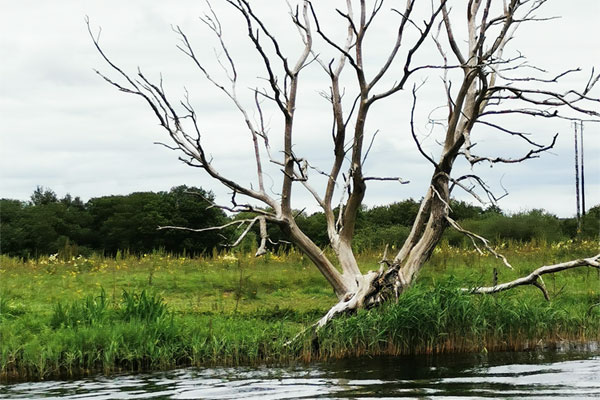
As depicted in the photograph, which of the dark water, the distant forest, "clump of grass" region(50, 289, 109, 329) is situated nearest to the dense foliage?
the distant forest

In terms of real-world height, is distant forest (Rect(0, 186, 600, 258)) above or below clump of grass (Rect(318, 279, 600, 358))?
above

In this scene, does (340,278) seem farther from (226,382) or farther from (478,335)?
(226,382)

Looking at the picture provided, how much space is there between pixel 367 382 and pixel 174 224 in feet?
113

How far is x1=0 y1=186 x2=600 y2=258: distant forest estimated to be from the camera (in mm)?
41094

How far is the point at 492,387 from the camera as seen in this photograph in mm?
9641

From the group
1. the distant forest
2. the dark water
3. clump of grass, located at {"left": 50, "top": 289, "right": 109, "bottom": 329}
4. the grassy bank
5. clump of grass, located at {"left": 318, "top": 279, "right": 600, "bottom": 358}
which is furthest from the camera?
the distant forest

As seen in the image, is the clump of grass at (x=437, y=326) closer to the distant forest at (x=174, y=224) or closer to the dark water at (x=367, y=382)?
the dark water at (x=367, y=382)

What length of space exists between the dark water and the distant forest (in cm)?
2758

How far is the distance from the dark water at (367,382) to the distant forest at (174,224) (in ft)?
90.5

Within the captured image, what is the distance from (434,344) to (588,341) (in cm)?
298

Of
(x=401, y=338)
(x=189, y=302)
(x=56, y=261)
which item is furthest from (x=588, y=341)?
(x=56, y=261)

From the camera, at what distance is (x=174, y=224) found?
43.6m

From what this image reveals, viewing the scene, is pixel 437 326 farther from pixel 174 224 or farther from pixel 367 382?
pixel 174 224

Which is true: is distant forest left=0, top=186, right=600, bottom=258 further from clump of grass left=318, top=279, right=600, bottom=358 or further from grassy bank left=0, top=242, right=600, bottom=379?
clump of grass left=318, top=279, right=600, bottom=358
